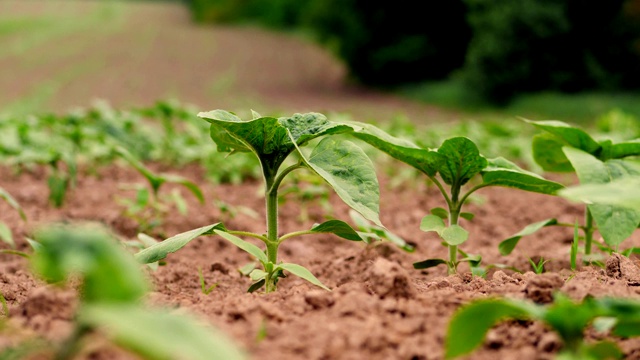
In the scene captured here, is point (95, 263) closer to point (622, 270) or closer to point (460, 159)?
point (460, 159)

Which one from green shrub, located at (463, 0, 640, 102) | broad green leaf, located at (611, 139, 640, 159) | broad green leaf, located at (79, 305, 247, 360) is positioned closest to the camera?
broad green leaf, located at (79, 305, 247, 360)

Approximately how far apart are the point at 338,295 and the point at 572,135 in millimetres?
1059

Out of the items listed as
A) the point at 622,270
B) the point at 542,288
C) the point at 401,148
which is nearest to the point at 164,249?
the point at 401,148

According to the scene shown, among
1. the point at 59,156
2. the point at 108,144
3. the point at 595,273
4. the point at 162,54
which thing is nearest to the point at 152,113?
the point at 108,144

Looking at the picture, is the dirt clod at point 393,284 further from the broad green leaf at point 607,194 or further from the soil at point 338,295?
the broad green leaf at point 607,194

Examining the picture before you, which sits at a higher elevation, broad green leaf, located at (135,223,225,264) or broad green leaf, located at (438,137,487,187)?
broad green leaf, located at (438,137,487,187)

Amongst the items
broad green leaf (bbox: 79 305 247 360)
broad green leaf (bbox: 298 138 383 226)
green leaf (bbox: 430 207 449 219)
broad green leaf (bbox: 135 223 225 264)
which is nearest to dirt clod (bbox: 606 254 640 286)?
green leaf (bbox: 430 207 449 219)

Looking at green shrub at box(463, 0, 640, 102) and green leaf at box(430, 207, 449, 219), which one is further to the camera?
green shrub at box(463, 0, 640, 102)

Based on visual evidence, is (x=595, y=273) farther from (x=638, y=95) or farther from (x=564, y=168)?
(x=638, y=95)

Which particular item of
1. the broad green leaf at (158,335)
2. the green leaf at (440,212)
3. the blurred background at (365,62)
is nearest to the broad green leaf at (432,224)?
the green leaf at (440,212)

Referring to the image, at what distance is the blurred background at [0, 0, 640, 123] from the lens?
58.6 ft

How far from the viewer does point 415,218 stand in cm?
390

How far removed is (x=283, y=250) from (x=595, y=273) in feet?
5.04

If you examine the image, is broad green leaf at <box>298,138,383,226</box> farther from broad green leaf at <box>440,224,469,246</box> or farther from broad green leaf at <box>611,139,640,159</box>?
broad green leaf at <box>611,139,640,159</box>
